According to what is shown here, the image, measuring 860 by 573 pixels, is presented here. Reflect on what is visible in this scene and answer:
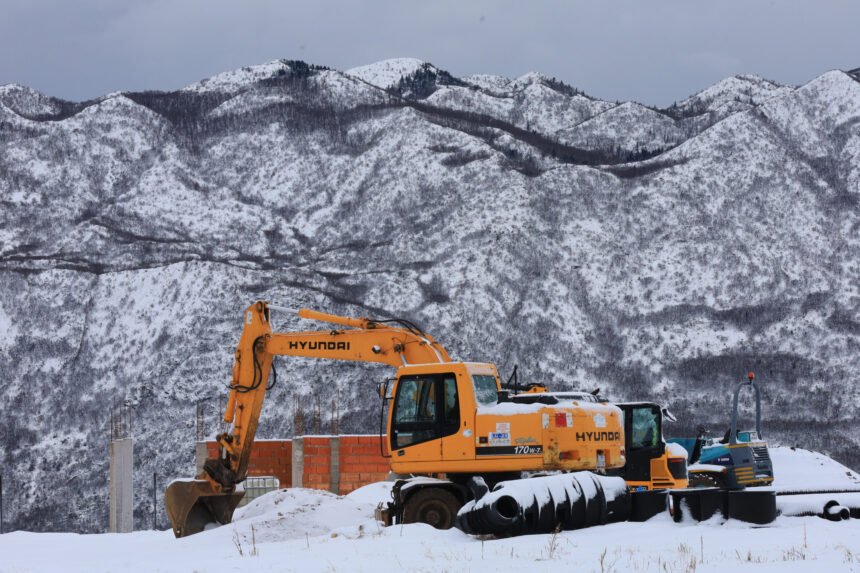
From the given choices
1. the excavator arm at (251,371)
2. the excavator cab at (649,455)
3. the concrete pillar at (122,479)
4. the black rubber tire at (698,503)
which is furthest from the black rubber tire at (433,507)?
the concrete pillar at (122,479)

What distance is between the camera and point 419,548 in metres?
11.1

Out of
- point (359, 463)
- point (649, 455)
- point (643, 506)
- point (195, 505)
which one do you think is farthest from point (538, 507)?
point (359, 463)

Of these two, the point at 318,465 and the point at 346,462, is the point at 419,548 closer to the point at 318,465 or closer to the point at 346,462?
the point at 318,465

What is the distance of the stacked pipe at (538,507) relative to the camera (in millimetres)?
11984

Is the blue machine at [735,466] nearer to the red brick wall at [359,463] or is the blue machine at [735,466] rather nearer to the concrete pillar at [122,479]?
the red brick wall at [359,463]

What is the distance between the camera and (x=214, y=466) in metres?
16.9

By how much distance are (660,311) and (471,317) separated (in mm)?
12312

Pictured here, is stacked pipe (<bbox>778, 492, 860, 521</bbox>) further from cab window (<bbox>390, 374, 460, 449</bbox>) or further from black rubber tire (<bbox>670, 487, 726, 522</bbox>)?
cab window (<bbox>390, 374, 460, 449</bbox>)

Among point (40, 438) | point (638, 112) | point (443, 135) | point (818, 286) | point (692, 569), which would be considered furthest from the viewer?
point (638, 112)

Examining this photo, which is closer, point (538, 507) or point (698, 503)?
point (538, 507)

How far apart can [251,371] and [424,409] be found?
401cm

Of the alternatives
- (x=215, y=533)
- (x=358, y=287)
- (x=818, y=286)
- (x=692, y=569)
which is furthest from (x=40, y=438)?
(x=692, y=569)

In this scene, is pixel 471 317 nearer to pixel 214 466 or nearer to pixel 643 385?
pixel 643 385

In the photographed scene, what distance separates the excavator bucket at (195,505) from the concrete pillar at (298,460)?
11.8 metres
